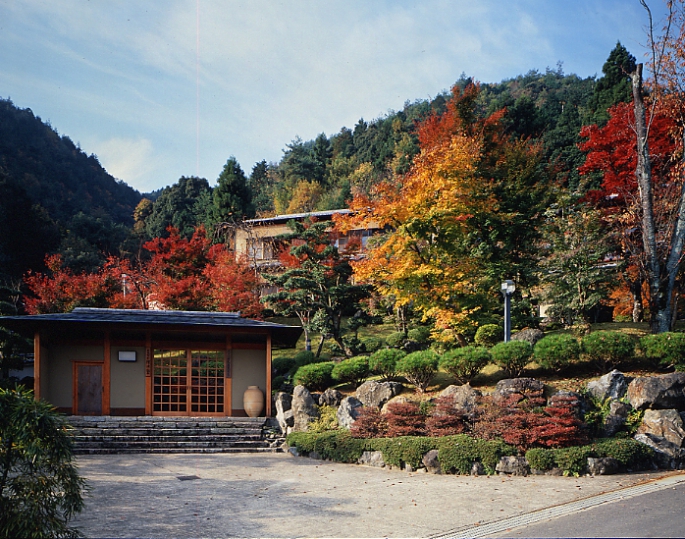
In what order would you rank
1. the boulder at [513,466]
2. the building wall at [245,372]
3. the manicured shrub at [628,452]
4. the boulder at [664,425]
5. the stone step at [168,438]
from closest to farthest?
the manicured shrub at [628,452], the boulder at [513,466], the boulder at [664,425], the stone step at [168,438], the building wall at [245,372]

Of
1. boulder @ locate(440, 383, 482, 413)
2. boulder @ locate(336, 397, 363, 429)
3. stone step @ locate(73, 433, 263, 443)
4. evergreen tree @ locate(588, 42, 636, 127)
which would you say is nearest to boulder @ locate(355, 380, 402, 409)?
boulder @ locate(336, 397, 363, 429)

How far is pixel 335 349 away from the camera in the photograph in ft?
75.0

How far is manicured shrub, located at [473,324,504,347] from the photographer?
19594 mm

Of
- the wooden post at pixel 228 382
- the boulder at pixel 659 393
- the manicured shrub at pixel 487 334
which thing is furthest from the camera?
the manicured shrub at pixel 487 334

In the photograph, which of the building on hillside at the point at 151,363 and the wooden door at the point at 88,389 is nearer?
the building on hillside at the point at 151,363

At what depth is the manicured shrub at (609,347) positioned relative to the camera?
48.6 ft

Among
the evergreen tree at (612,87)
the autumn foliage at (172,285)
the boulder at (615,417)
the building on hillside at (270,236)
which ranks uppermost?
the evergreen tree at (612,87)

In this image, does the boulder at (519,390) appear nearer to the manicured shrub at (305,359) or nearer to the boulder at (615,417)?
the boulder at (615,417)

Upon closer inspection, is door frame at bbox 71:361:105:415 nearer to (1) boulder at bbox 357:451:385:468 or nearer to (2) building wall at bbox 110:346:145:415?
(2) building wall at bbox 110:346:145:415

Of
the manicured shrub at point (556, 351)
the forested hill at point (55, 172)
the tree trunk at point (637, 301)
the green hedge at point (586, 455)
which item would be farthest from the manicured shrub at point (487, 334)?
the forested hill at point (55, 172)

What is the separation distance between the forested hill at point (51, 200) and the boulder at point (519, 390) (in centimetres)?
3108

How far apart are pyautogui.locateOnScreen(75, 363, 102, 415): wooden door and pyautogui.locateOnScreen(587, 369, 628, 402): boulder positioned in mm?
14205

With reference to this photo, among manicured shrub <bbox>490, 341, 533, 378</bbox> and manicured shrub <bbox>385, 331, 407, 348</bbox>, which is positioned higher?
manicured shrub <bbox>385, 331, 407, 348</bbox>

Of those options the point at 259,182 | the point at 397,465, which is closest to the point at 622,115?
the point at 397,465
